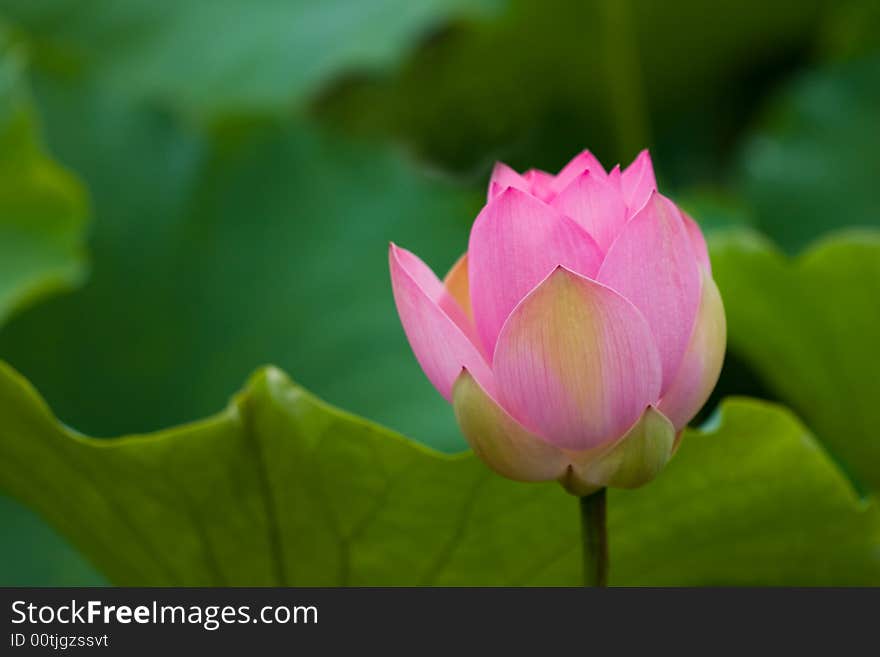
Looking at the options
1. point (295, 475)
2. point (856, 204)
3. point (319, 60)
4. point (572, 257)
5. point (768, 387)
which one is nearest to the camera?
point (572, 257)

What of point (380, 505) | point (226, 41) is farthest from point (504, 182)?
point (226, 41)

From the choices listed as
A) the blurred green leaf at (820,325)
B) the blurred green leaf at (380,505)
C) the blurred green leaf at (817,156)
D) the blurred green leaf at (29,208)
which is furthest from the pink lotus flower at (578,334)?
the blurred green leaf at (817,156)

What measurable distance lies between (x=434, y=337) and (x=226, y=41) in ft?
2.78

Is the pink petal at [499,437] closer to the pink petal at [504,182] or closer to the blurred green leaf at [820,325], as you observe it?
the pink petal at [504,182]

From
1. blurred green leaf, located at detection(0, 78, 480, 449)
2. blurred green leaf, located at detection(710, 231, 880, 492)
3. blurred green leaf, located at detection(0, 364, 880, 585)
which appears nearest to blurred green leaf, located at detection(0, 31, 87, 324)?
blurred green leaf, located at detection(0, 78, 480, 449)

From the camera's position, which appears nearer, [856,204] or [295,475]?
Result: [295,475]

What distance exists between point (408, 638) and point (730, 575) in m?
0.18

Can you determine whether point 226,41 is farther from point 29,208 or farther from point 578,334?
point 578,334

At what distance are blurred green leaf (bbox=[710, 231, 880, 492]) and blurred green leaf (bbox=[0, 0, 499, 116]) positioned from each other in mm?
397

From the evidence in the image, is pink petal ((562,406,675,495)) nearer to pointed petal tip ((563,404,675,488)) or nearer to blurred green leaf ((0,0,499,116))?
pointed petal tip ((563,404,675,488))

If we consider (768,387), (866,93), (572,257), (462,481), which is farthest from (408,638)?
(866,93)

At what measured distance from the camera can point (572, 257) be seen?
1.14ft

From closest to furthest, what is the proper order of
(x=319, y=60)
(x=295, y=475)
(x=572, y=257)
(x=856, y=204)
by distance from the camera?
1. (x=572, y=257)
2. (x=295, y=475)
3. (x=856, y=204)
4. (x=319, y=60)

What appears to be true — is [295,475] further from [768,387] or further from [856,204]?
[856,204]
